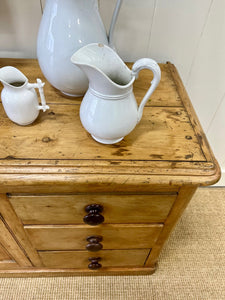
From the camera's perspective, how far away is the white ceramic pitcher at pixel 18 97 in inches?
20.1

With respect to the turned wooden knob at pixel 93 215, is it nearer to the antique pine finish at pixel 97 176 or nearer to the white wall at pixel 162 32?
the antique pine finish at pixel 97 176

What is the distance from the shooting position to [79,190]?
52cm

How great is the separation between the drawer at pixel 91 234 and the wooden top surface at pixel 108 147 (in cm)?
24

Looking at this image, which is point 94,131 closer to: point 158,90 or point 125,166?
point 125,166

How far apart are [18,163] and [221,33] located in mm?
777

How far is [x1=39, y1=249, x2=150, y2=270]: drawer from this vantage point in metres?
0.81

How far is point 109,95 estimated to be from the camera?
1.50 ft

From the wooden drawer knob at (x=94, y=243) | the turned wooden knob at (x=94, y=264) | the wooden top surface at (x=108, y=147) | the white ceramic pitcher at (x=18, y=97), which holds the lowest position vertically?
the turned wooden knob at (x=94, y=264)

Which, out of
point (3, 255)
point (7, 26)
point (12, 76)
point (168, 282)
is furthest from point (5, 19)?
point (168, 282)

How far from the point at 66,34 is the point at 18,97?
0.59 ft

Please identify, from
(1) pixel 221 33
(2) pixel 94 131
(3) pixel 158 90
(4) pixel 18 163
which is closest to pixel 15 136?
(4) pixel 18 163

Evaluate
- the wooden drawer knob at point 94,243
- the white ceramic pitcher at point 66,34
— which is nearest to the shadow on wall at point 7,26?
the white ceramic pitcher at point 66,34

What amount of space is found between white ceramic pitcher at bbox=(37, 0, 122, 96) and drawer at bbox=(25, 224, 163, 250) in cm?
42

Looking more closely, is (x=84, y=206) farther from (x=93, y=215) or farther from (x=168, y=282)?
(x=168, y=282)
